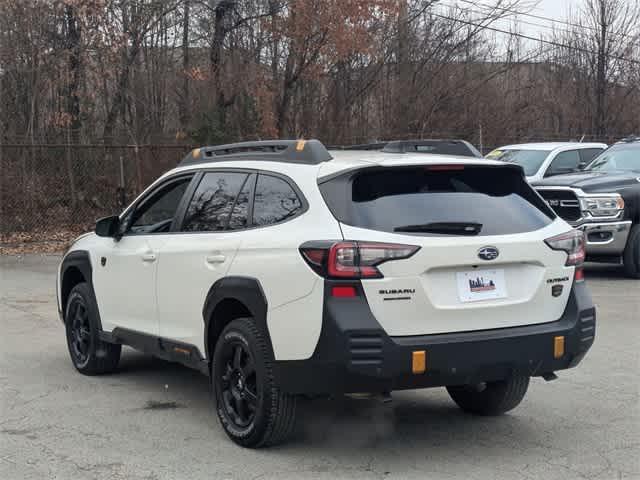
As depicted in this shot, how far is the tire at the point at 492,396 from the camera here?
6.34 m

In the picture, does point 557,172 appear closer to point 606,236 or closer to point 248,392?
point 606,236

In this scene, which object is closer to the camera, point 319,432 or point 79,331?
point 319,432

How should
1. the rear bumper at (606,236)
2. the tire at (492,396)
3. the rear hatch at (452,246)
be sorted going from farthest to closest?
the rear bumper at (606,236)
the tire at (492,396)
the rear hatch at (452,246)

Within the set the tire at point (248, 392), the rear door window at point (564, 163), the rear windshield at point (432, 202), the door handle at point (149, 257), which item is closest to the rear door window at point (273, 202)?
the rear windshield at point (432, 202)

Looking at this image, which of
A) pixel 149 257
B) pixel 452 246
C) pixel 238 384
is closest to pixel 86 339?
pixel 149 257

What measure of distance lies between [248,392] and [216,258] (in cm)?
86

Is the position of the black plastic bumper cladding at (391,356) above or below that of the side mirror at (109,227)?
below

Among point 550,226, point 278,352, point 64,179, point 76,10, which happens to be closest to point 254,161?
point 278,352

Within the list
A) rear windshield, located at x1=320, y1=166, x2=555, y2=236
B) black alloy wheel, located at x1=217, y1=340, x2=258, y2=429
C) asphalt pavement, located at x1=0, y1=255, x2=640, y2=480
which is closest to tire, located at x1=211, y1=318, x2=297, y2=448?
black alloy wheel, located at x1=217, y1=340, x2=258, y2=429

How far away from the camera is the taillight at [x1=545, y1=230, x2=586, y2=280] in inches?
222

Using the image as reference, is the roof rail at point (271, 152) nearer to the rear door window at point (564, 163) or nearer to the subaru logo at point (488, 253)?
the subaru logo at point (488, 253)

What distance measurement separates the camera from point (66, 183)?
1941cm

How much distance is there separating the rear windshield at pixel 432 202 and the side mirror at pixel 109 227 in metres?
2.57

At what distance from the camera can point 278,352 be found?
5.32 m
